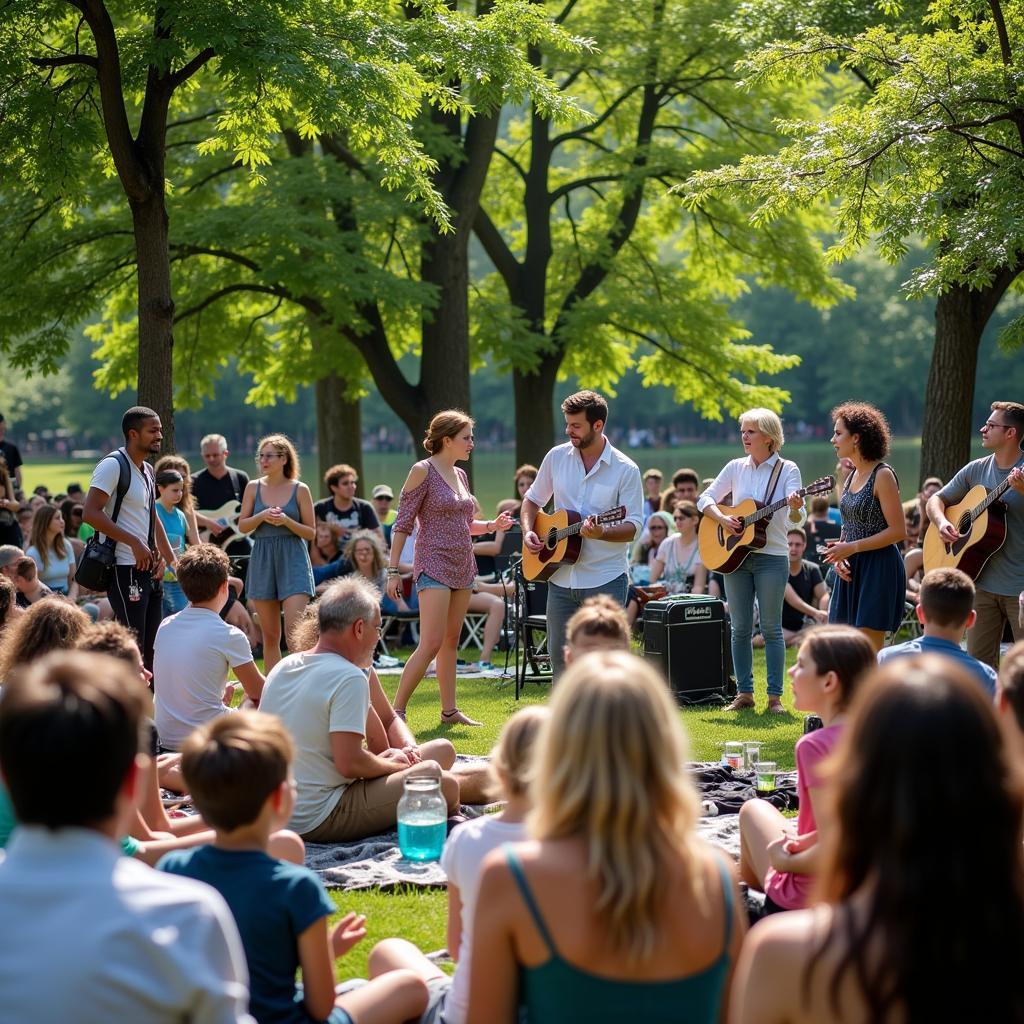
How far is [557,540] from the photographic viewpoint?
834cm

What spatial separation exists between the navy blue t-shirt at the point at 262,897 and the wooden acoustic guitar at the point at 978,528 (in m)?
5.54

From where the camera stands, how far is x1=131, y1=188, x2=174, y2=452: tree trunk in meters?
11.0

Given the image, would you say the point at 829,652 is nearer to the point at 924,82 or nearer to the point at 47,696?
the point at 47,696

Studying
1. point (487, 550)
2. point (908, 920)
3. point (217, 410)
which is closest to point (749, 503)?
point (487, 550)

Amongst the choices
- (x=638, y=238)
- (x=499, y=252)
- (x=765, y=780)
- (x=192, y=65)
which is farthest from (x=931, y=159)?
(x=638, y=238)

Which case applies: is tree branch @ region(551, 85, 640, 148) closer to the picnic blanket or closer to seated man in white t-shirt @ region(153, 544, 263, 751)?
the picnic blanket

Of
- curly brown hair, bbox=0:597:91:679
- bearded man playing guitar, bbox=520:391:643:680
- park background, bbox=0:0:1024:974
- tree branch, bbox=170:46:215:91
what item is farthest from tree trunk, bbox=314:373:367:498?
curly brown hair, bbox=0:597:91:679

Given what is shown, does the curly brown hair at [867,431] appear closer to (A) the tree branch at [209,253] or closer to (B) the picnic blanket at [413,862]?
(B) the picnic blanket at [413,862]

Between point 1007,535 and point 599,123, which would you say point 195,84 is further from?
point 599,123

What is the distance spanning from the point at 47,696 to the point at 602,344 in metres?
19.1

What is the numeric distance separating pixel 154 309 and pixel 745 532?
5215 millimetres

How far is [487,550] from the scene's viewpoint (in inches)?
526

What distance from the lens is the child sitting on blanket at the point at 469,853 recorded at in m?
3.27

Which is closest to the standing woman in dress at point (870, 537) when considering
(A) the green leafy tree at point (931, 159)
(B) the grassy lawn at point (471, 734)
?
(B) the grassy lawn at point (471, 734)
